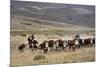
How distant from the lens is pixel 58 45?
82.6 inches

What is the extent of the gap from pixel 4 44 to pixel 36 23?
0.41 metres

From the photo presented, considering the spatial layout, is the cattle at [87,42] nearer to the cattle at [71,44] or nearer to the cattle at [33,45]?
the cattle at [71,44]

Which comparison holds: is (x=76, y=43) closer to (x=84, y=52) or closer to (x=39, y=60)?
(x=84, y=52)

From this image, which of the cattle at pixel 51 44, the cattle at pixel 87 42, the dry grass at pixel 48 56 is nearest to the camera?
the dry grass at pixel 48 56

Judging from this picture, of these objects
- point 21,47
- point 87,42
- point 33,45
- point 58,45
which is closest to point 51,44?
point 58,45

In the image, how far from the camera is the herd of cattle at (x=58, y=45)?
1992mm

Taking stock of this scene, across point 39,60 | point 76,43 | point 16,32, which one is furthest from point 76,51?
point 16,32

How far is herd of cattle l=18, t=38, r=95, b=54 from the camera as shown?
6.54 feet

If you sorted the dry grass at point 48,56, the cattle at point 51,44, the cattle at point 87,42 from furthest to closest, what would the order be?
the cattle at point 87,42 < the cattle at point 51,44 < the dry grass at point 48,56

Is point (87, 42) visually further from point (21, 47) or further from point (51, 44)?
point (21, 47)

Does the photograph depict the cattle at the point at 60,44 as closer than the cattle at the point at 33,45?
No

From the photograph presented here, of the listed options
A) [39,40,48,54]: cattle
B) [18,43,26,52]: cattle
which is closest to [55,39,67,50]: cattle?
[39,40,48,54]: cattle

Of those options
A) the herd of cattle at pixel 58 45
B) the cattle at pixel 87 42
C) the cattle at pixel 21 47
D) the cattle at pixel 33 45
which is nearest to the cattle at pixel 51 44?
A: the herd of cattle at pixel 58 45

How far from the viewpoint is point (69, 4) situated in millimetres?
2150
